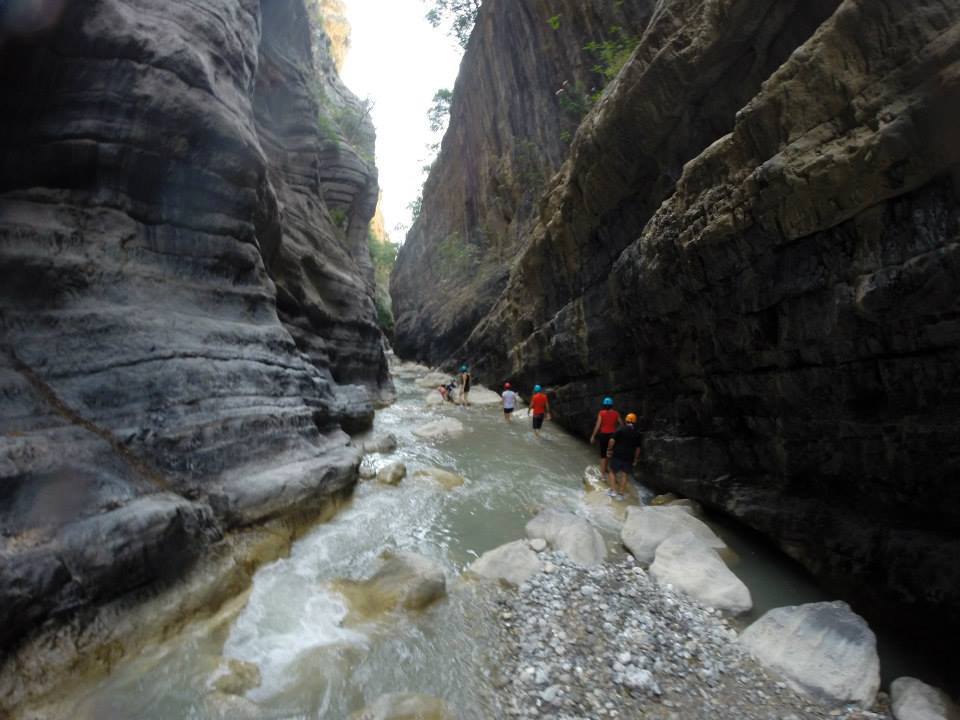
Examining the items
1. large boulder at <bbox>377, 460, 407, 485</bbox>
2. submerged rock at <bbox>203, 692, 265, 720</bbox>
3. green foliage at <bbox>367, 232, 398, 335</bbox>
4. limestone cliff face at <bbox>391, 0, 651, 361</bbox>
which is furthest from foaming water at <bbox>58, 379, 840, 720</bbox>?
green foliage at <bbox>367, 232, 398, 335</bbox>

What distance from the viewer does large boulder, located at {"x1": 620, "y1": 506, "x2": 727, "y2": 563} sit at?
5.41 metres

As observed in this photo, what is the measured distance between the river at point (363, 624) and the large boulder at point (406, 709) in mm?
109

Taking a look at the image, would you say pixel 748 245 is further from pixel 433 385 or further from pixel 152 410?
pixel 433 385

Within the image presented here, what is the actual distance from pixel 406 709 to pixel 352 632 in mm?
953

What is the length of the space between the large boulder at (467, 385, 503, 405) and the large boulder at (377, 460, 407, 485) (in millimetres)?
10632

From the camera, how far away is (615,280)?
960 centimetres

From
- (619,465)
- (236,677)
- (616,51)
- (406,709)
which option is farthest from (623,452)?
(616,51)

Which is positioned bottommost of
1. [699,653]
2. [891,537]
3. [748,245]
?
[699,653]

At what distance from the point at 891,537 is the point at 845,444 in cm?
92

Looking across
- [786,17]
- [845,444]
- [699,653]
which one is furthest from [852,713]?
[786,17]

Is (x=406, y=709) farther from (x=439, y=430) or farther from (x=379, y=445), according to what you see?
(x=439, y=430)

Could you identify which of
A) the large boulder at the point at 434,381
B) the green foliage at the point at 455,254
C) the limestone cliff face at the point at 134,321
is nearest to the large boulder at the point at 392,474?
the limestone cliff face at the point at 134,321

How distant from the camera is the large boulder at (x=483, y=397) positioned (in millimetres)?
18719

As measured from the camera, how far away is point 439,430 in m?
12.0
